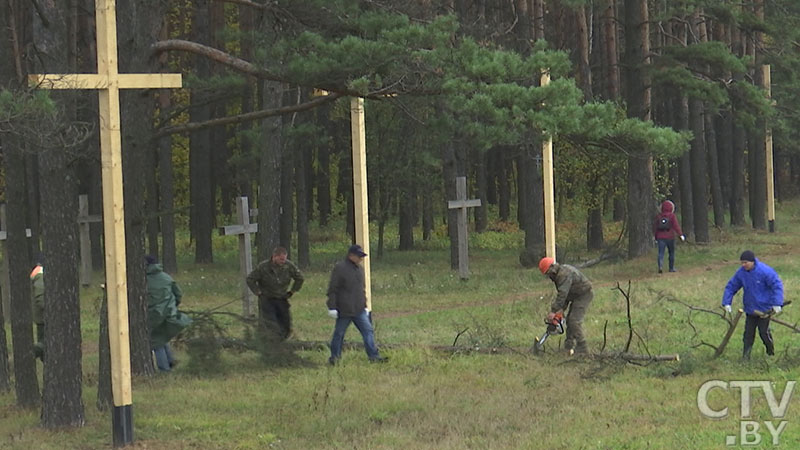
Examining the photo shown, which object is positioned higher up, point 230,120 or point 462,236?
point 230,120

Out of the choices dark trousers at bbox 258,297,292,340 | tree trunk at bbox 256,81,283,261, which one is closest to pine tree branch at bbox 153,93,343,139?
dark trousers at bbox 258,297,292,340

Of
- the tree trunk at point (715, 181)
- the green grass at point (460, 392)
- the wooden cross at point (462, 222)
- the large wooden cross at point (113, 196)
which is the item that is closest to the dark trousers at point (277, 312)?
the green grass at point (460, 392)

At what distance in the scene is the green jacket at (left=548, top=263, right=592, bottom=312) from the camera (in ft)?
53.9

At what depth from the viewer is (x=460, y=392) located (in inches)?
567

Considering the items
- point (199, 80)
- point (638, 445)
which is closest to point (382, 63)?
point (638, 445)

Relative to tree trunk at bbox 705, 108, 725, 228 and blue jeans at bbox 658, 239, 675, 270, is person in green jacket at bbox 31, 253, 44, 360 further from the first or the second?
tree trunk at bbox 705, 108, 725, 228

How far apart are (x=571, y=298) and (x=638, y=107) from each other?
15.5 metres

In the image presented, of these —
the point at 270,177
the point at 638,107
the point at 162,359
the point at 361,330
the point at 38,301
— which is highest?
the point at 638,107

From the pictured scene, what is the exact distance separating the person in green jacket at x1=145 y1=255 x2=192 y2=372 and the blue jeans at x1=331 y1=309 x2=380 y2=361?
1.97m

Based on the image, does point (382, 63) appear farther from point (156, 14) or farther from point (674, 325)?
point (674, 325)

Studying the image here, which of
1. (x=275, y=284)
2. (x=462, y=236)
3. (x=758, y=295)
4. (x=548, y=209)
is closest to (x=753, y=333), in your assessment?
(x=758, y=295)

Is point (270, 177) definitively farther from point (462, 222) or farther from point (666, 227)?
point (666, 227)

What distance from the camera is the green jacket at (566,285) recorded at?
16.4 m

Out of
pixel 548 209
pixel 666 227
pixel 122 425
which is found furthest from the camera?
pixel 666 227
